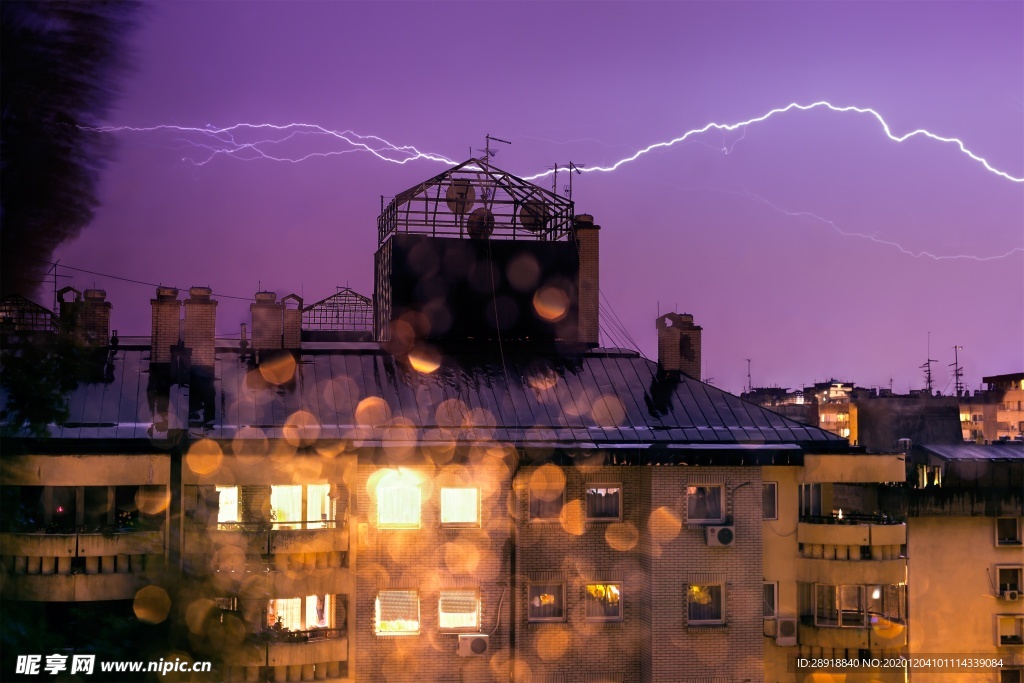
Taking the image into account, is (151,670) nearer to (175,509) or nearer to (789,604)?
(175,509)

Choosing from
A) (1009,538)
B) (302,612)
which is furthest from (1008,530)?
(302,612)

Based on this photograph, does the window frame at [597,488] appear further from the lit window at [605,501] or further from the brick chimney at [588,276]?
the brick chimney at [588,276]

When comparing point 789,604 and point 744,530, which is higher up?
point 744,530

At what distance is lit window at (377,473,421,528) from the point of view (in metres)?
26.1

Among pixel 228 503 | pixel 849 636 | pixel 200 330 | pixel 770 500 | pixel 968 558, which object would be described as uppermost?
pixel 200 330

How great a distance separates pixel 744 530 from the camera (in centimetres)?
2717

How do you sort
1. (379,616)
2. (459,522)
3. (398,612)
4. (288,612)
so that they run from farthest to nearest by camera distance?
(459,522), (398,612), (379,616), (288,612)

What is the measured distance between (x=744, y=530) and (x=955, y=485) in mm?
15133

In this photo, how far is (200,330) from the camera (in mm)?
28828

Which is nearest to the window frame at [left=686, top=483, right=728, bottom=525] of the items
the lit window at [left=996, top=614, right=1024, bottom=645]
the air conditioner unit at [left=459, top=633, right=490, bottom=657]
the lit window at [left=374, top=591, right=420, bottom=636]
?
the air conditioner unit at [left=459, top=633, right=490, bottom=657]

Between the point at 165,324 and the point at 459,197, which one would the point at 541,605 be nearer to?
the point at 165,324

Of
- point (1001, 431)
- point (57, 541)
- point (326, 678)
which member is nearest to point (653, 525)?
point (326, 678)

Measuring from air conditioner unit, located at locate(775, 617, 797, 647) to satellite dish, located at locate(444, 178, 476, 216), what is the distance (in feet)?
56.2

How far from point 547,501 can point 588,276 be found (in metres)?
11.1
